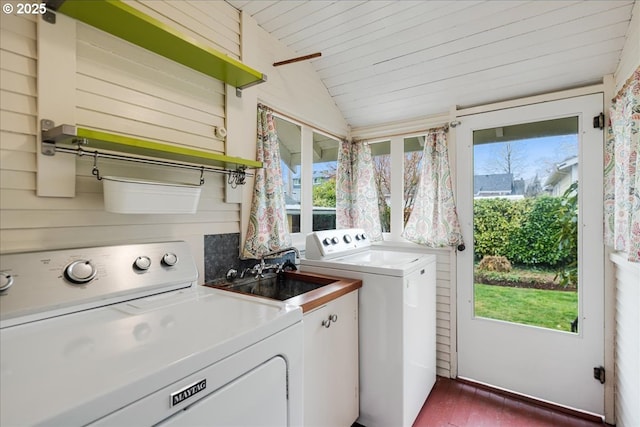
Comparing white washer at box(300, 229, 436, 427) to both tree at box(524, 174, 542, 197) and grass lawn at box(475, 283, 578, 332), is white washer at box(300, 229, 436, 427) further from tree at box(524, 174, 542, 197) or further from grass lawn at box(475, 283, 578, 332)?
tree at box(524, 174, 542, 197)

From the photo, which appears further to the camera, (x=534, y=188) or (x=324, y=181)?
(x=324, y=181)

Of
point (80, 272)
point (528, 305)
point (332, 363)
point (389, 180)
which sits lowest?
point (332, 363)

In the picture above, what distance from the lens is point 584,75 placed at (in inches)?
80.5

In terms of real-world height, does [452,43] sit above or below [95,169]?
above

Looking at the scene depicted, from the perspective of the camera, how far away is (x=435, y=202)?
260cm

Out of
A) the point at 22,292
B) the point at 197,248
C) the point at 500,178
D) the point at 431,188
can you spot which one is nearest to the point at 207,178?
the point at 197,248

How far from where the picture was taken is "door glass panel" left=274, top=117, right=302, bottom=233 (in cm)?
234

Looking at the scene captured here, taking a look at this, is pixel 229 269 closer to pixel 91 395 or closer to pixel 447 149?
pixel 91 395

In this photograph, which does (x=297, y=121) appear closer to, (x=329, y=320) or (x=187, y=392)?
(x=329, y=320)

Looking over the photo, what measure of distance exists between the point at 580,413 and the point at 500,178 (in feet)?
5.50

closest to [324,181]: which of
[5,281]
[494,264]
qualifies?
[494,264]

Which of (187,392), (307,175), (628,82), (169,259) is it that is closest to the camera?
(187,392)

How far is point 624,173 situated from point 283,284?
200cm

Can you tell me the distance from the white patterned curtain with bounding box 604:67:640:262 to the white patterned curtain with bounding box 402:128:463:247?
907 mm
